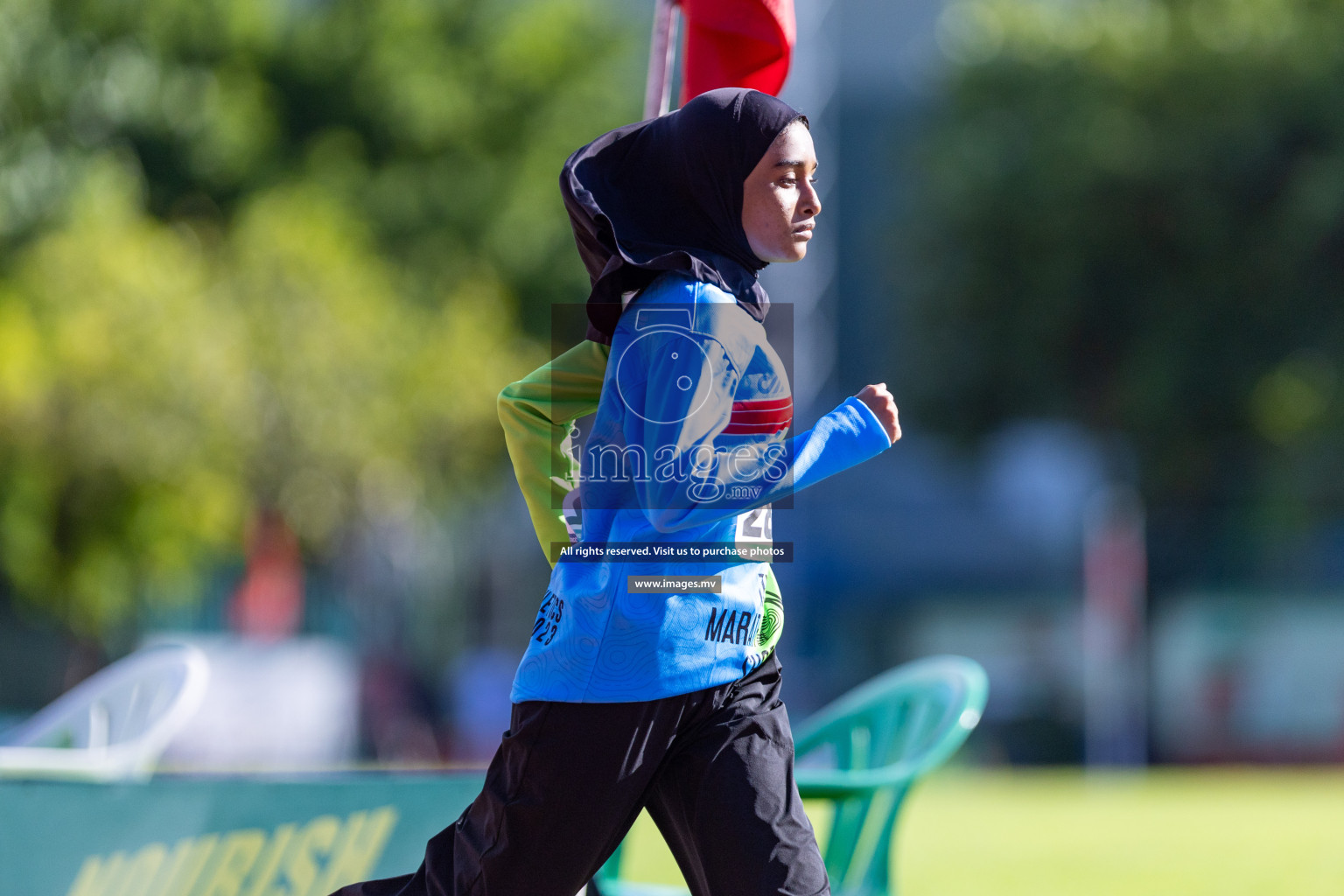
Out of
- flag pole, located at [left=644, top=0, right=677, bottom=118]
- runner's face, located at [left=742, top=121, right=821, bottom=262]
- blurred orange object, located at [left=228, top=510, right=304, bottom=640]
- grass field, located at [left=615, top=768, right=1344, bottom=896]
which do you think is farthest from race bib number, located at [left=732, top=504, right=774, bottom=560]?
blurred orange object, located at [left=228, top=510, right=304, bottom=640]

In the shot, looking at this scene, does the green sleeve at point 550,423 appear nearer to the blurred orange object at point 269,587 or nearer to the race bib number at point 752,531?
the race bib number at point 752,531

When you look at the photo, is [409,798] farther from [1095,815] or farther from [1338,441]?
[1338,441]

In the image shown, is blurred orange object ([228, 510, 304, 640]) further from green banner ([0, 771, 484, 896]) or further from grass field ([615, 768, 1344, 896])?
green banner ([0, 771, 484, 896])

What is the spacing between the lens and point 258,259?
18.6m

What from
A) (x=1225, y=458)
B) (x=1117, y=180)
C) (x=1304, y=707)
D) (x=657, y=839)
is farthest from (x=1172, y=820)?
(x=1117, y=180)

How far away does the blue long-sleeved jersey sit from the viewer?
2.52 m

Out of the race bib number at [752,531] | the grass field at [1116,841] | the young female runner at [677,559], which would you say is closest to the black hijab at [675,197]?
the young female runner at [677,559]

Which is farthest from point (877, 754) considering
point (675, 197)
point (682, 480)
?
point (675, 197)

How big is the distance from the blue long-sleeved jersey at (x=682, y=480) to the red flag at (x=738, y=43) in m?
0.83

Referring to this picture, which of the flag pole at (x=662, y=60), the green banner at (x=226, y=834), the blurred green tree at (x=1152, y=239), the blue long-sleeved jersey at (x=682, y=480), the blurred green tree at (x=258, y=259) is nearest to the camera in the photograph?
the blue long-sleeved jersey at (x=682, y=480)

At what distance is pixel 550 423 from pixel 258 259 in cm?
1645

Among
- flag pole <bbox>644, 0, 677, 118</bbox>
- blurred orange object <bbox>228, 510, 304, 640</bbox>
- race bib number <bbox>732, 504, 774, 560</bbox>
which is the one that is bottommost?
blurred orange object <bbox>228, 510, 304, 640</bbox>

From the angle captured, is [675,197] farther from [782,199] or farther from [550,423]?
[550,423]

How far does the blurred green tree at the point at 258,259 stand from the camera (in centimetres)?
1698
